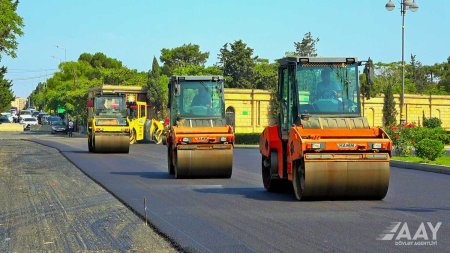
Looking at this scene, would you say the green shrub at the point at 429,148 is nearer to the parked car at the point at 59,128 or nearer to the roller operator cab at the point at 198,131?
the roller operator cab at the point at 198,131

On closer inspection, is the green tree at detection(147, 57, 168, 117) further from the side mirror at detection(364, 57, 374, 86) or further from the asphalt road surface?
the side mirror at detection(364, 57, 374, 86)

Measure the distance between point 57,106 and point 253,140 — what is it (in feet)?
204

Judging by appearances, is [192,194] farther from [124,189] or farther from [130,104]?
[130,104]

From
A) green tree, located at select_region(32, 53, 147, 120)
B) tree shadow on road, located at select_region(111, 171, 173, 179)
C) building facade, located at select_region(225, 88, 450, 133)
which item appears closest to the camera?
tree shadow on road, located at select_region(111, 171, 173, 179)

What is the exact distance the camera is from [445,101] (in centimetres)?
9344

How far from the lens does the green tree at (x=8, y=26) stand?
40469mm

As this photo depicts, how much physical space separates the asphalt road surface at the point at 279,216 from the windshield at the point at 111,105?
52.4 ft

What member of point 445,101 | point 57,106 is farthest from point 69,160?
point 57,106

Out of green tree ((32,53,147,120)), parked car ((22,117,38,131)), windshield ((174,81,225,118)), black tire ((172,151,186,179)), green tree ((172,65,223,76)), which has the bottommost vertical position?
black tire ((172,151,186,179))

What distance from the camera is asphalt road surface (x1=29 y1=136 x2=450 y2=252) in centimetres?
1001

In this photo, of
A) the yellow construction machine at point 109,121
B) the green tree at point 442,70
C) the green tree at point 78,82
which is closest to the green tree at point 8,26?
the yellow construction machine at point 109,121

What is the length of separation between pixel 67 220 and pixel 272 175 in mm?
5748

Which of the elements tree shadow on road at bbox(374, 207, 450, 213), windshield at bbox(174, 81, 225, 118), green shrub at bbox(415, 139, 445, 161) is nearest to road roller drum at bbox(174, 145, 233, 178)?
windshield at bbox(174, 81, 225, 118)

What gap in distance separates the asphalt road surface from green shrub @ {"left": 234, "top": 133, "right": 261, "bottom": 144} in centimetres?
3156
